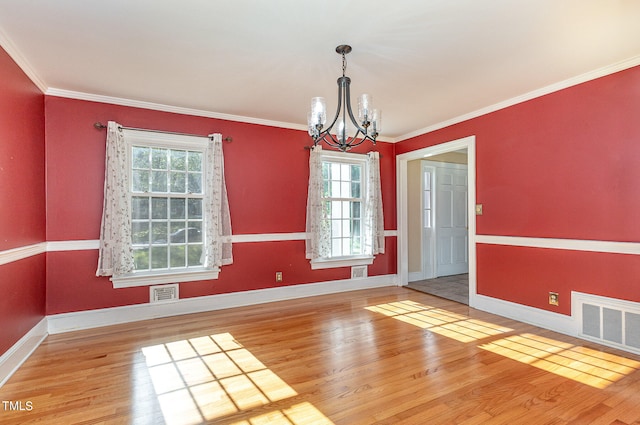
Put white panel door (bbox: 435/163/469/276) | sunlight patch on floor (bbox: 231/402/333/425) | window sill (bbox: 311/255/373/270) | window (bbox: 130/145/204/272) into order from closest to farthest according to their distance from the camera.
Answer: sunlight patch on floor (bbox: 231/402/333/425) → window (bbox: 130/145/204/272) → window sill (bbox: 311/255/373/270) → white panel door (bbox: 435/163/469/276)

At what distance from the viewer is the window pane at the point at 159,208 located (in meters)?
3.71

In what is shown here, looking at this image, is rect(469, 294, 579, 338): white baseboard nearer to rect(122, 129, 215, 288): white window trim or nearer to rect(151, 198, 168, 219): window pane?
rect(122, 129, 215, 288): white window trim

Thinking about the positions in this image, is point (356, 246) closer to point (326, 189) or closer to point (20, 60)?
point (326, 189)

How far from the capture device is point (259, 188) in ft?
14.0

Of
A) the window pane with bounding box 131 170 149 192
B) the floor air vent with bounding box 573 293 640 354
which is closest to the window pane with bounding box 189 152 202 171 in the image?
the window pane with bounding box 131 170 149 192

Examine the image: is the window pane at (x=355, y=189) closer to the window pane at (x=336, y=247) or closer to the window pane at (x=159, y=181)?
the window pane at (x=336, y=247)

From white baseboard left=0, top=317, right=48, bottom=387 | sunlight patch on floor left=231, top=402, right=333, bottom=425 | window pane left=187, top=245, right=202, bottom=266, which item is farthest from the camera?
window pane left=187, top=245, right=202, bottom=266

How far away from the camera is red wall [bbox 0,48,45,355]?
2316 mm

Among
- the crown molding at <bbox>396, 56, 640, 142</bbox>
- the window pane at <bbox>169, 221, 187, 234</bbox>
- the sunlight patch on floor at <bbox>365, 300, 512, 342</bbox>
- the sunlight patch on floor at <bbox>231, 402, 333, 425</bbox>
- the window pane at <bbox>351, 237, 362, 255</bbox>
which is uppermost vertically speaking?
the crown molding at <bbox>396, 56, 640, 142</bbox>

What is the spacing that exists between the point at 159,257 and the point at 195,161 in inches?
48.4

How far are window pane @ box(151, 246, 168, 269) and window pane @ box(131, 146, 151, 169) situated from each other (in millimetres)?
961

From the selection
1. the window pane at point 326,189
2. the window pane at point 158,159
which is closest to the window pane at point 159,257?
the window pane at point 158,159

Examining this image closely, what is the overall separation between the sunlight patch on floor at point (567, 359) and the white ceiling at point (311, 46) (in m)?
2.44

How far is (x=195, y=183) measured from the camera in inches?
155
